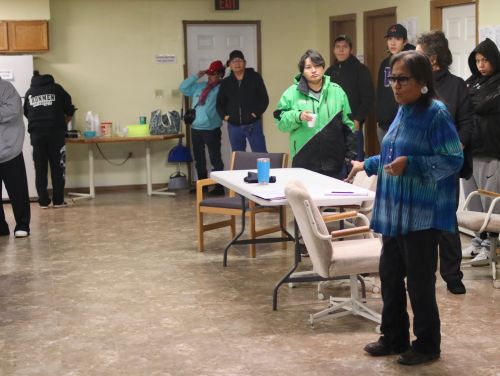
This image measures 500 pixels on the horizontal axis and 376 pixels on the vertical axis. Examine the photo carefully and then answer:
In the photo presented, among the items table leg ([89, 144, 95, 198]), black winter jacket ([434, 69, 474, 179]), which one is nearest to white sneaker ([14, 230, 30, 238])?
table leg ([89, 144, 95, 198])

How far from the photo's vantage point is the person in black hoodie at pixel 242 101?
31.3 ft

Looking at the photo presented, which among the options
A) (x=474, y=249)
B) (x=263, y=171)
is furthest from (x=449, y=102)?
(x=474, y=249)

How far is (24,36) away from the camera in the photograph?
984 centimetres

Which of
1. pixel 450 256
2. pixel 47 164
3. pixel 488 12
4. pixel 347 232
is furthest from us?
pixel 47 164

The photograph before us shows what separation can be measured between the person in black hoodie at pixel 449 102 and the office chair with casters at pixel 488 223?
13.9 inches

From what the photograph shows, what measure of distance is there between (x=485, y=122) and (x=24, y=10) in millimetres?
5720

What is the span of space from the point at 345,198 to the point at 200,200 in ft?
6.68

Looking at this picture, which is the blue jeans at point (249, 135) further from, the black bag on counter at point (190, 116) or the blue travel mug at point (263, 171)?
the blue travel mug at point (263, 171)

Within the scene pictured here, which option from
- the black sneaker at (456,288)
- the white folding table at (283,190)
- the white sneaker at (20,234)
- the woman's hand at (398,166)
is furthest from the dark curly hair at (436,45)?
the white sneaker at (20,234)

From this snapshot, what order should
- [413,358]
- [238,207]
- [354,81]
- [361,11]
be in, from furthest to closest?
[361,11], [354,81], [238,207], [413,358]

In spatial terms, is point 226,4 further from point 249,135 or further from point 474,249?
point 474,249

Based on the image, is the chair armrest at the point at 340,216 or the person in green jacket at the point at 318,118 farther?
the person in green jacket at the point at 318,118

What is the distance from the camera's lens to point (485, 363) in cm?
422

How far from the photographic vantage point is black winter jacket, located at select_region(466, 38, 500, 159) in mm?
6020
